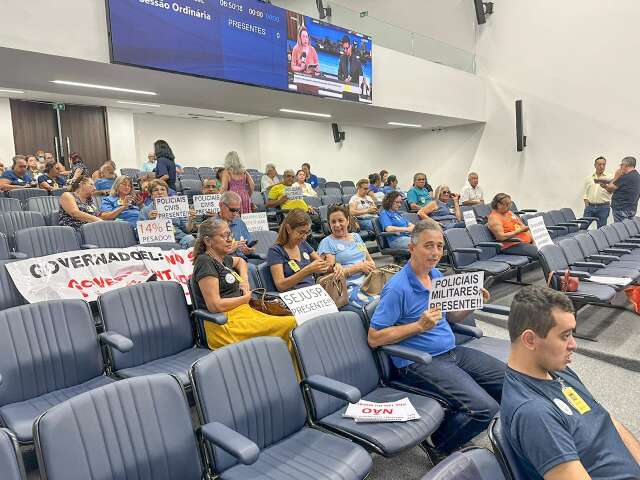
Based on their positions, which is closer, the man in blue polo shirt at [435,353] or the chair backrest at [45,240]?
the man in blue polo shirt at [435,353]

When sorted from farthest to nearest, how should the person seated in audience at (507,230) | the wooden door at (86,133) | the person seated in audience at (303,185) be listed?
the wooden door at (86,133)
the person seated in audience at (303,185)
the person seated in audience at (507,230)

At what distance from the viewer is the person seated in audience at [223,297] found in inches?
101

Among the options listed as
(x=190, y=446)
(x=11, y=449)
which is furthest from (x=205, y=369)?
(x=11, y=449)

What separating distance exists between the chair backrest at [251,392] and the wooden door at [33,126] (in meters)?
11.9

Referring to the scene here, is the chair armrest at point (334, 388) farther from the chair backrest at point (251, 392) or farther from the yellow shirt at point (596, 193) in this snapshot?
the yellow shirt at point (596, 193)

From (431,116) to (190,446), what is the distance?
8323mm

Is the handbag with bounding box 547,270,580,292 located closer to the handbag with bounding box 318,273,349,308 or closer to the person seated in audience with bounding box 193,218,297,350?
the handbag with bounding box 318,273,349,308

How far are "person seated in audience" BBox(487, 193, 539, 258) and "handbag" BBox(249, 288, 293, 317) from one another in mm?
3681

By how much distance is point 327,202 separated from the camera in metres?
8.10

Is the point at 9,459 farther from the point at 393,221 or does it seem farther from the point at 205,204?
the point at 393,221

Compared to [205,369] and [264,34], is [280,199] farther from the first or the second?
[205,369]

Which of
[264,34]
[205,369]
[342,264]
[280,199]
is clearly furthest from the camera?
[280,199]

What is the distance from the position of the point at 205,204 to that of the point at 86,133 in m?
9.48

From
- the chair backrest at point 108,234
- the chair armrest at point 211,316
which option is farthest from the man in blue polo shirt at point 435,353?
the chair backrest at point 108,234
